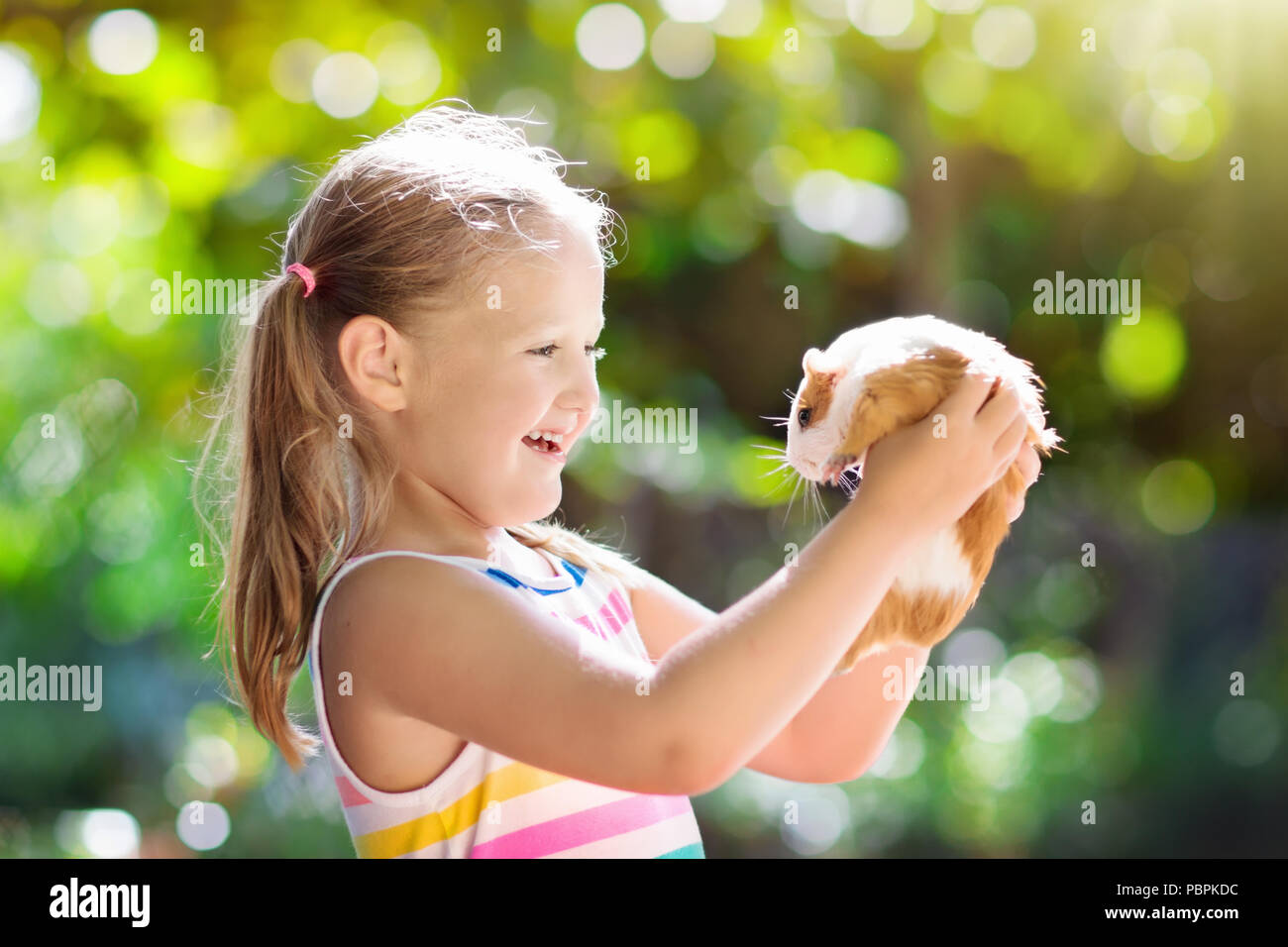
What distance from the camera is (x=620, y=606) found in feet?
2.66

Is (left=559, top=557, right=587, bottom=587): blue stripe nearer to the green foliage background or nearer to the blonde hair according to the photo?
the blonde hair

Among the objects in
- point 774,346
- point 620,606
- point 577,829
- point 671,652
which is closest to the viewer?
point 671,652

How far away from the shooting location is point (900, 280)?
5.83 feet

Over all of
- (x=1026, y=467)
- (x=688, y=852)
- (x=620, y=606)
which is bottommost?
(x=688, y=852)

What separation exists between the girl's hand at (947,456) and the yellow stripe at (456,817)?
25cm

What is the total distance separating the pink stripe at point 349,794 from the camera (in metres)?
0.66

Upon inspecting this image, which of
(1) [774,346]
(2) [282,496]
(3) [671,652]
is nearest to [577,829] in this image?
(3) [671,652]

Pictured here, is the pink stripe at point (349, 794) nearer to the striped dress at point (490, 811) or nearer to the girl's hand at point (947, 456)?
the striped dress at point (490, 811)

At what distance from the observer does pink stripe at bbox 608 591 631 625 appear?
0.80 metres

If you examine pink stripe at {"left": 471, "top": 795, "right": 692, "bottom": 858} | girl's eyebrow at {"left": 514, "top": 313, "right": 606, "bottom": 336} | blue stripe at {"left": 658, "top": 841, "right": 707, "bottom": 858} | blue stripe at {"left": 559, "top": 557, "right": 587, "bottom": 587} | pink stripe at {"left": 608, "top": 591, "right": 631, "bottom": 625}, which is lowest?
blue stripe at {"left": 658, "top": 841, "right": 707, "bottom": 858}

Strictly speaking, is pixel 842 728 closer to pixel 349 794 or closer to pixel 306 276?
pixel 349 794

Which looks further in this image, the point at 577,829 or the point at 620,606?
the point at 620,606

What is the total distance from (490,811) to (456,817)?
20 millimetres

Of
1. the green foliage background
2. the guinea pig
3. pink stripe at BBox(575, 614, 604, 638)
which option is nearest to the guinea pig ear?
the guinea pig
